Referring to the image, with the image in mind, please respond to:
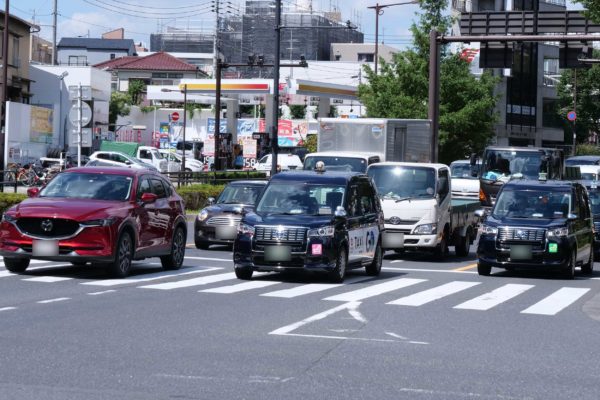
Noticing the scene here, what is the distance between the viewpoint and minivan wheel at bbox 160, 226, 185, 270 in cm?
2064

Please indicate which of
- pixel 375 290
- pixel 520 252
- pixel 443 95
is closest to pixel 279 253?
pixel 375 290

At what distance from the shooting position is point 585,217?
2309 cm

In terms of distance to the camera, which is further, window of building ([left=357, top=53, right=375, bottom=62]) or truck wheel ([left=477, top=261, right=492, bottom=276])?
window of building ([left=357, top=53, right=375, bottom=62])

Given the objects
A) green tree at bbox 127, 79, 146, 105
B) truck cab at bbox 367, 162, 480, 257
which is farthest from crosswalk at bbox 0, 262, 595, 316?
green tree at bbox 127, 79, 146, 105

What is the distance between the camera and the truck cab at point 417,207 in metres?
25.1

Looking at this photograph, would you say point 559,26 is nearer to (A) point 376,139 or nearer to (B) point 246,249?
(A) point 376,139

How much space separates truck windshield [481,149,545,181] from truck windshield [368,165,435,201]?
39.5ft

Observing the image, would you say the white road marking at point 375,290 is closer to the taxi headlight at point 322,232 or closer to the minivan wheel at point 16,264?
the taxi headlight at point 322,232

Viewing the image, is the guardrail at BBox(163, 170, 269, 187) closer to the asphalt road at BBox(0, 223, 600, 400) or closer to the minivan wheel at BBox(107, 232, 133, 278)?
the minivan wheel at BBox(107, 232, 133, 278)

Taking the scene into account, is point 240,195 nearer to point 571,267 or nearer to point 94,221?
point 571,267

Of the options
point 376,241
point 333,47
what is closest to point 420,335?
point 376,241

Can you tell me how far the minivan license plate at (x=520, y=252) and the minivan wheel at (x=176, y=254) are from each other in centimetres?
611

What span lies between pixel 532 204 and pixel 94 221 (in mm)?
9118

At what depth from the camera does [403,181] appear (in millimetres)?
26125
